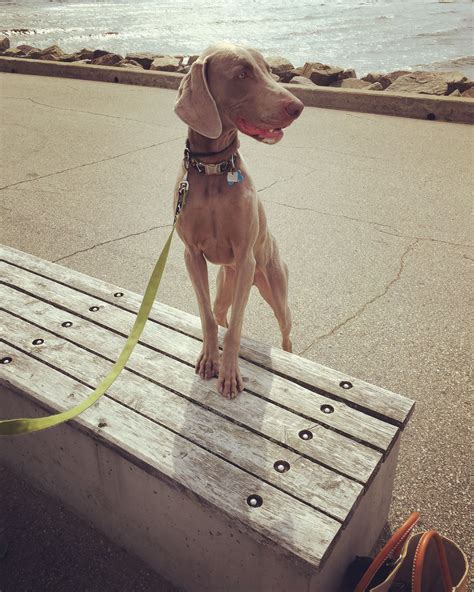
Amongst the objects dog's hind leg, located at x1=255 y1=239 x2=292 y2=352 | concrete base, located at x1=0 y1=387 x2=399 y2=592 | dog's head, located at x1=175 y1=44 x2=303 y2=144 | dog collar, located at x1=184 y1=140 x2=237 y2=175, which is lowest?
concrete base, located at x1=0 y1=387 x2=399 y2=592

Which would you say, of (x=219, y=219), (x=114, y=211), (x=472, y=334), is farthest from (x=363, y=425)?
(x=114, y=211)

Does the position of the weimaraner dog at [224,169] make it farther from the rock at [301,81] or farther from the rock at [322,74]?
the rock at [322,74]

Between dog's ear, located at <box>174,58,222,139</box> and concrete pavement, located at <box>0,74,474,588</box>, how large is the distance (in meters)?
1.77

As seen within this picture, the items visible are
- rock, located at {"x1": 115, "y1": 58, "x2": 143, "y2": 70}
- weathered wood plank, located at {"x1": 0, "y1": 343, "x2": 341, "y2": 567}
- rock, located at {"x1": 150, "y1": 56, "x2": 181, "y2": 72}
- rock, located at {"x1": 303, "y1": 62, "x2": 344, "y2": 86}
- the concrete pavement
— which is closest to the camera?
weathered wood plank, located at {"x1": 0, "y1": 343, "x2": 341, "y2": 567}

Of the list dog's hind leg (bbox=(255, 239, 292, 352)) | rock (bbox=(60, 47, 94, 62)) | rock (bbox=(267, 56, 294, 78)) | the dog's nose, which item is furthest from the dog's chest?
rock (bbox=(60, 47, 94, 62))

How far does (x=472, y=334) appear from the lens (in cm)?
352

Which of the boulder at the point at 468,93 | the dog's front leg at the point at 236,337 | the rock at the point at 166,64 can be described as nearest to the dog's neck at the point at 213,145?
the dog's front leg at the point at 236,337

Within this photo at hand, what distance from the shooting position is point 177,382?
7.50 feet

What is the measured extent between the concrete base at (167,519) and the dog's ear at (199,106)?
3.90ft

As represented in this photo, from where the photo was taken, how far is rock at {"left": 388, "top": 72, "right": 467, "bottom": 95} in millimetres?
8930

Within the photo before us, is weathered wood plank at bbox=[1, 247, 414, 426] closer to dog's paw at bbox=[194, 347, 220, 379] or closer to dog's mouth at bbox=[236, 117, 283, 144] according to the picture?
dog's paw at bbox=[194, 347, 220, 379]

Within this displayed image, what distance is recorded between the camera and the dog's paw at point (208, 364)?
91.2 inches

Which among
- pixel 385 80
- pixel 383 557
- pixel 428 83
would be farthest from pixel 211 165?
pixel 385 80

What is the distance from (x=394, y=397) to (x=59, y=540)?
1482mm
